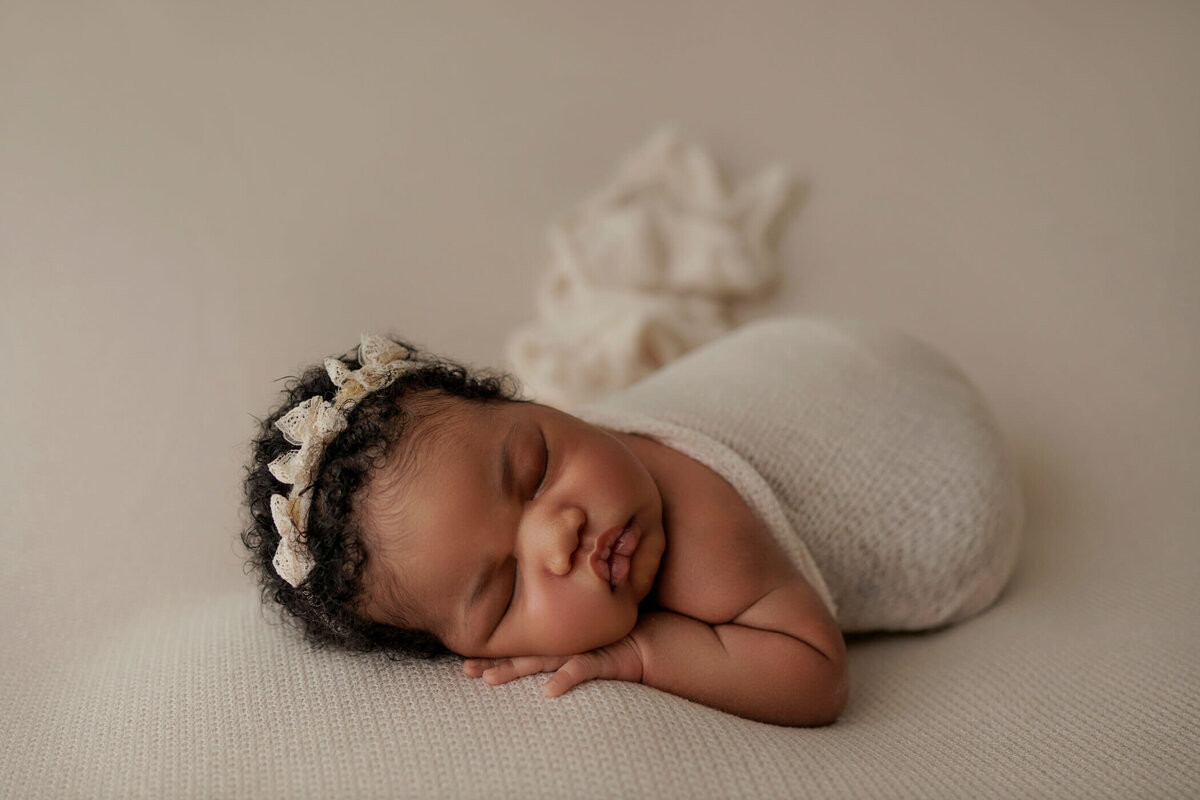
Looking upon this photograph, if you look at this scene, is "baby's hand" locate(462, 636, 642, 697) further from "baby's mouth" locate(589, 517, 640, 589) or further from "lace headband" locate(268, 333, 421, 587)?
"lace headband" locate(268, 333, 421, 587)

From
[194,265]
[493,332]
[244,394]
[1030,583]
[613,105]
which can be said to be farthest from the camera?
[613,105]

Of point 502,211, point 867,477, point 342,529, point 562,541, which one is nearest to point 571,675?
point 562,541

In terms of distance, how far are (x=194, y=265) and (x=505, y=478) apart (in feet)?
3.69

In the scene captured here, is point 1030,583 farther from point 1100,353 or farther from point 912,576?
point 1100,353

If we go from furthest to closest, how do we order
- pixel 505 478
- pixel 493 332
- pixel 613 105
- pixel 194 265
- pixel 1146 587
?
pixel 613 105 < pixel 493 332 < pixel 194 265 < pixel 1146 587 < pixel 505 478

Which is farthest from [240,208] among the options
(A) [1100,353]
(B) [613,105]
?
(A) [1100,353]

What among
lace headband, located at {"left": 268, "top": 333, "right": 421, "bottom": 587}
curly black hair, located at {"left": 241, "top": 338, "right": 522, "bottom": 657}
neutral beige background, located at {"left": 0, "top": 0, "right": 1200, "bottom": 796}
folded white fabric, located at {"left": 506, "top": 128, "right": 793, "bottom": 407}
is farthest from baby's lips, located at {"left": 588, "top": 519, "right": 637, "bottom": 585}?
folded white fabric, located at {"left": 506, "top": 128, "right": 793, "bottom": 407}

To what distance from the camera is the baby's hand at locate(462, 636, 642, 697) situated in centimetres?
101

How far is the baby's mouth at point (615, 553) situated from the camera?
106 centimetres

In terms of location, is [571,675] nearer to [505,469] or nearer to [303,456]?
[505,469]

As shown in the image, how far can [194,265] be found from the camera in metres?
1.87

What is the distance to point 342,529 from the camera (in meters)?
1.05

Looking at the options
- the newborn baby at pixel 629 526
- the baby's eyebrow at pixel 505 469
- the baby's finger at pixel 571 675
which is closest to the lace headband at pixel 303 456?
the newborn baby at pixel 629 526

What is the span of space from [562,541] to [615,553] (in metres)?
0.09
